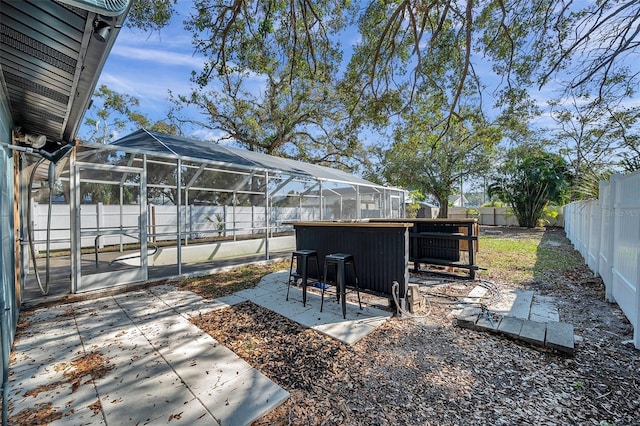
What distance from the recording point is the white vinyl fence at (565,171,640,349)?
9.69ft

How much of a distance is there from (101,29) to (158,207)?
818 cm

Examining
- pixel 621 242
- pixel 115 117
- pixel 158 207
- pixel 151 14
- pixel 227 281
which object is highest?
pixel 115 117

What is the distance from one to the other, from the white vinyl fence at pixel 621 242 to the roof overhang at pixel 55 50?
4881 millimetres

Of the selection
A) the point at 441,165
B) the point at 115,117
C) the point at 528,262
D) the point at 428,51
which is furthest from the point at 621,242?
the point at 115,117

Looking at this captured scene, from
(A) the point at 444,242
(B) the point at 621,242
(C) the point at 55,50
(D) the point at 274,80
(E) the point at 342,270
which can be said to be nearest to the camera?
(C) the point at 55,50

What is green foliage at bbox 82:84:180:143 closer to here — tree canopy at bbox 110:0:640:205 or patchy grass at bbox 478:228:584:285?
tree canopy at bbox 110:0:640:205

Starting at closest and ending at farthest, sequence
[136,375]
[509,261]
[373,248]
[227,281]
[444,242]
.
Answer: [136,375] → [373,248] → [227,281] → [444,242] → [509,261]

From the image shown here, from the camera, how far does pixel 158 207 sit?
8.67 m

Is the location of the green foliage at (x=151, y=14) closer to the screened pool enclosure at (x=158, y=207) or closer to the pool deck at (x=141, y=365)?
the screened pool enclosure at (x=158, y=207)

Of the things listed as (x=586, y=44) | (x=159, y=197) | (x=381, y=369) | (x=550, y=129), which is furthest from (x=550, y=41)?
(x=550, y=129)

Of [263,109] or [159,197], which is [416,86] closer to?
[159,197]

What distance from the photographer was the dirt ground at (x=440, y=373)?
5.98 ft

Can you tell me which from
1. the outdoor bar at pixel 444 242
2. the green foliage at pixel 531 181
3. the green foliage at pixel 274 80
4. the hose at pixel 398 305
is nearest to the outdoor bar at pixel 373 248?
the hose at pixel 398 305

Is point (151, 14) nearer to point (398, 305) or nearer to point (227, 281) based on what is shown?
point (227, 281)
